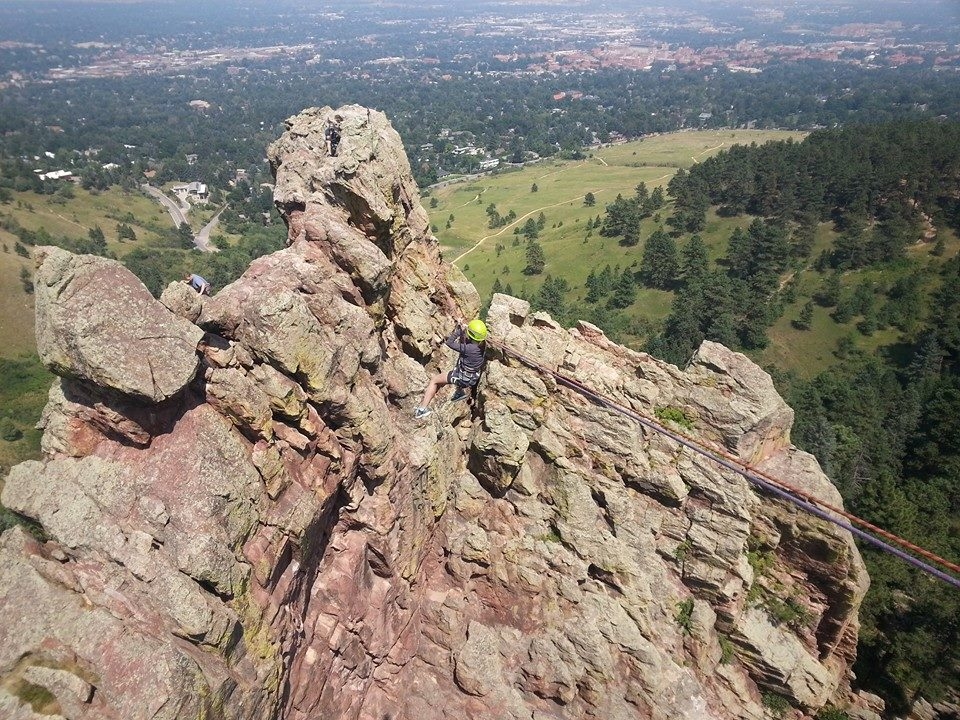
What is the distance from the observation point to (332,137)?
17234mm

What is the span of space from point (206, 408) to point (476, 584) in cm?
899

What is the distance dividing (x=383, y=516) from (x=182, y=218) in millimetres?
188030

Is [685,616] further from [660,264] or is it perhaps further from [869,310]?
[660,264]

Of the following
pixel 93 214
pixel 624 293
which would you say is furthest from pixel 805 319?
pixel 93 214

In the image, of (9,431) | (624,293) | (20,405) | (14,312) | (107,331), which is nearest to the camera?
(107,331)

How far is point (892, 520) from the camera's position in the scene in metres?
26.0

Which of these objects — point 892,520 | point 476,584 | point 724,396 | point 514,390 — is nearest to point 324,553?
point 476,584

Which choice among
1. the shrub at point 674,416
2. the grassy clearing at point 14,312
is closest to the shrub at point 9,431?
the grassy clearing at point 14,312

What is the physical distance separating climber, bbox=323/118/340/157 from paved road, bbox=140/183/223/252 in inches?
5688

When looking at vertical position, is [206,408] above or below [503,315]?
above

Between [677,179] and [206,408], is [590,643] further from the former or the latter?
[677,179]

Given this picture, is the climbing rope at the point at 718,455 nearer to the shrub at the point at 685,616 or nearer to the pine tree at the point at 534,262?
the shrub at the point at 685,616

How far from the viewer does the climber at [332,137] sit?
16984 millimetres

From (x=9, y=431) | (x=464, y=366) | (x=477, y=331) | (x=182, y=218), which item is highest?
(x=477, y=331)
